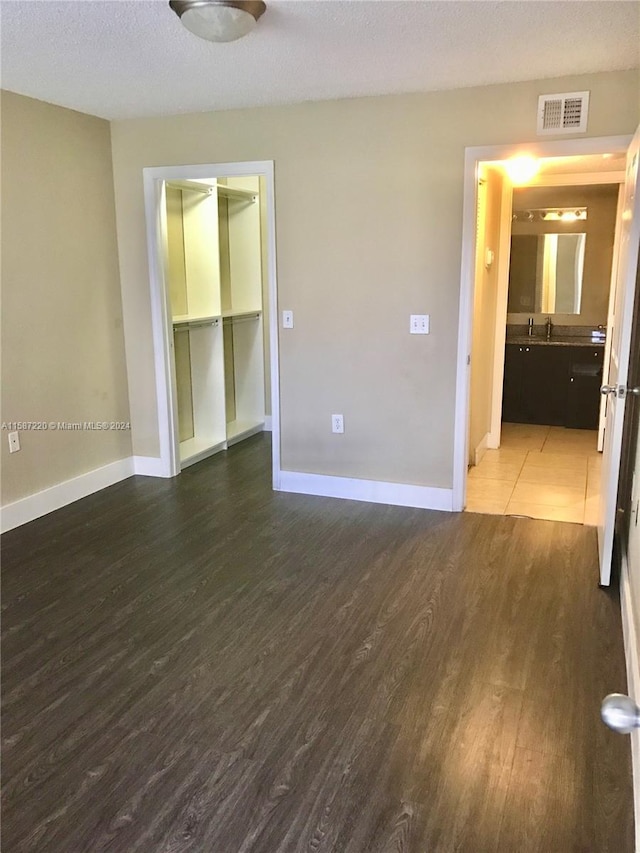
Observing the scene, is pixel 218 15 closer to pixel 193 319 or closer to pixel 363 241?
pixel 363 241

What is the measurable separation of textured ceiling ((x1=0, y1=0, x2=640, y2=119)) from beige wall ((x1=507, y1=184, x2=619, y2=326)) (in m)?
3.11

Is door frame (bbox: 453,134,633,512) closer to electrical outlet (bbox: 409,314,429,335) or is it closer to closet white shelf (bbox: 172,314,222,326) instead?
electrical outlet (bbox: 409,314,429,335)

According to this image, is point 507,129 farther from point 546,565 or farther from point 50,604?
point 50,604

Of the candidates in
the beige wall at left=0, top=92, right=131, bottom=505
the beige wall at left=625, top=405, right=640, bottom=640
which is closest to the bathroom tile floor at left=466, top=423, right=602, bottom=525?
the beige wall at left=625, top=405, right=640, bottom=640

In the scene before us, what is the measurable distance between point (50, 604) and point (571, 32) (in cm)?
327

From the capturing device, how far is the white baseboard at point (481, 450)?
4945mm

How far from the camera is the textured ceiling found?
2.38 meters

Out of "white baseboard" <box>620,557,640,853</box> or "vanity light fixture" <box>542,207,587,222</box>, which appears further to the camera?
"vanity light fixture" <box>542,207,587,222</box>

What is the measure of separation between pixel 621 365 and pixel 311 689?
183 cm

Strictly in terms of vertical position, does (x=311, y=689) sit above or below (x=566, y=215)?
below

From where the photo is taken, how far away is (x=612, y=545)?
2.93 meters

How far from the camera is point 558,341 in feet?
19.8

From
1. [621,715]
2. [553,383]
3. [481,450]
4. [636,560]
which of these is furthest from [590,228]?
[621,715]

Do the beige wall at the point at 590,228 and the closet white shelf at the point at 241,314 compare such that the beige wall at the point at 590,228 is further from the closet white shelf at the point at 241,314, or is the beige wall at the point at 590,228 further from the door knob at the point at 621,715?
the door knob at the point at 621,715
